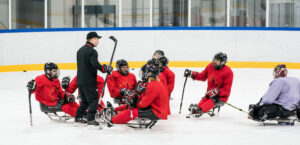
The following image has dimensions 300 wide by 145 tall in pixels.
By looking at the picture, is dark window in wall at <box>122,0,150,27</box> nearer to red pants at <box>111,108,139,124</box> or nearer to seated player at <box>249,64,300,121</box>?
seated player at <box>249,64,300,121</box>

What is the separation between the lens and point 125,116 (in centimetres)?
497

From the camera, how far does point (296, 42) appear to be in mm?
12195

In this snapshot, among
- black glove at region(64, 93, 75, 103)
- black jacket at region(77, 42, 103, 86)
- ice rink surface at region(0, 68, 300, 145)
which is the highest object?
black jacket at region(77, 42, 103, 86)

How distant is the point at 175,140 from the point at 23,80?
5.95 m

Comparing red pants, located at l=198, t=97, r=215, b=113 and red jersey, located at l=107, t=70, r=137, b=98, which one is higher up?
red jersey, located at l=107, t=70, r=137, b=98

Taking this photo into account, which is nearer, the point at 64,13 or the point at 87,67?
the point at 87,67

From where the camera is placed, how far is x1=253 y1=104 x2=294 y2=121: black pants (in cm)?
520

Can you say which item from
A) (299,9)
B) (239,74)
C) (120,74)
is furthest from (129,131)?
(299,9)

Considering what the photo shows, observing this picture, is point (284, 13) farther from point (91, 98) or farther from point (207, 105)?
point (91, 98)

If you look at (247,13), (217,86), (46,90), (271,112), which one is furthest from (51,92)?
(247,13)

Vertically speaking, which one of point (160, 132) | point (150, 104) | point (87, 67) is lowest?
point (160, 132)

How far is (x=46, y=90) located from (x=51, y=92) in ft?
0.22

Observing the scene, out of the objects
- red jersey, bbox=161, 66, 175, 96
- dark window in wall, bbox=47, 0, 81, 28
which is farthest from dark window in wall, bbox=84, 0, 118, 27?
red jersey, bbox=161, 66, 175, 96

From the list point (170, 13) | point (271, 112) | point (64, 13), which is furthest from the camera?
point (170, 13)
